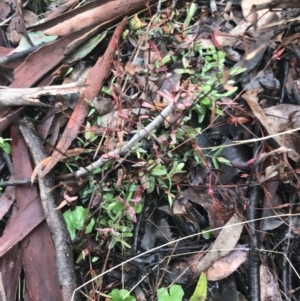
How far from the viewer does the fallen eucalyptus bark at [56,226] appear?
4.32 ft

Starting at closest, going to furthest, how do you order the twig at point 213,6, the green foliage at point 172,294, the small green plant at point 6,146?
the green foliage at point 172,294
the small green plant at point 6,146
the twig at point 213,6

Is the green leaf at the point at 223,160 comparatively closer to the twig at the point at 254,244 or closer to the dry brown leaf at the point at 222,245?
the twig at the point at 254,244

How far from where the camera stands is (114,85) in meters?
1.51

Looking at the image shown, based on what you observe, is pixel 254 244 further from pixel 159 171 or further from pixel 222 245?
pixel 159 171

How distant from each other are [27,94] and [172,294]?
2.79 feet

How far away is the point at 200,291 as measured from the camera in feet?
4.25

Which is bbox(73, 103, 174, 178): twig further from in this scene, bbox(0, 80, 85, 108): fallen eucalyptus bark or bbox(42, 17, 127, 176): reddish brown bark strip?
bbox(0, 80, 85, 108): fallen eucalyptus bark

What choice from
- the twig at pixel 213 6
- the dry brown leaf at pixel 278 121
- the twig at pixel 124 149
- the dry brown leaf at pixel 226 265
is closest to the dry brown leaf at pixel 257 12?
the twig at pixel 213 6

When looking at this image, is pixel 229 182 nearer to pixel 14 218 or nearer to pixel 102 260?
pixel 102 260

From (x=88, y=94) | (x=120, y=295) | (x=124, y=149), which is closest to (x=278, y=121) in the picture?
(x=124, y=149)

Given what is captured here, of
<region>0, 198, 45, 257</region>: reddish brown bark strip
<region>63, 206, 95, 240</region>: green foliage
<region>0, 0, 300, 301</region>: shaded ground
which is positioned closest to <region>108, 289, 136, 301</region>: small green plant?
<region>0, 0, 300, 301</region>: shaded ground

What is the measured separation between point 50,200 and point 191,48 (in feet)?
2.46

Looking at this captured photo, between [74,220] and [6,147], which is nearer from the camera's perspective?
[74,220]

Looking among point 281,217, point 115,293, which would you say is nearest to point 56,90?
point 115,293
